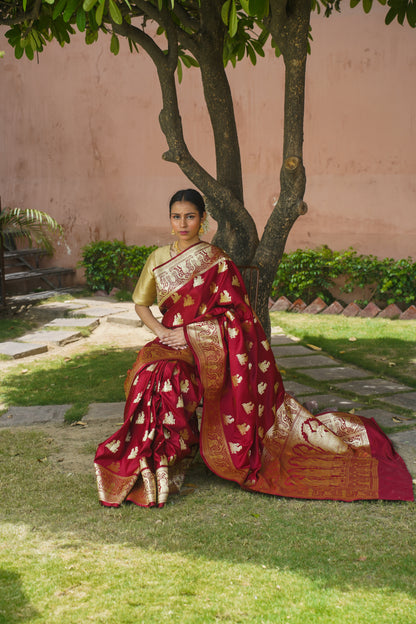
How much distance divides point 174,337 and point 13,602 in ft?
5.31

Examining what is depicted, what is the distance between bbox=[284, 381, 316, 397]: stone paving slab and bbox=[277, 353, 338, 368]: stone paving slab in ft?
1.86

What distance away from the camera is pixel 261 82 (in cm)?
858

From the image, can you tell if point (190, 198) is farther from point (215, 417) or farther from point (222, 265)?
point (215, 417)

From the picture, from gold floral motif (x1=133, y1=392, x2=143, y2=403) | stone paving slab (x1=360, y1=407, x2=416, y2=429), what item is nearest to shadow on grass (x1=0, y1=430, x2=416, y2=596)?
gold floral motif (x1=133, y1=392, x2=143, y2=403)

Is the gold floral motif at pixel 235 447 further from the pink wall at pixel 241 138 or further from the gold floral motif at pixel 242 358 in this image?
the pink wall at pixel 241 138

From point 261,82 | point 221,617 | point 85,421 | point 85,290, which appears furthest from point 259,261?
point 85,290

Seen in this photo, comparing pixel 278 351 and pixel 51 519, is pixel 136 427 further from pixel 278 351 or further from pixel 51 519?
pixel 278 351

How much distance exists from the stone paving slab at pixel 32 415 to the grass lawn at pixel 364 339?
8.77 ft

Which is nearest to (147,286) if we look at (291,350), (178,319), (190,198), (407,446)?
(178,319)

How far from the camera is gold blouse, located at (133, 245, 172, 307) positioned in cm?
367

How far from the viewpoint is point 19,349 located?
20.5 feet

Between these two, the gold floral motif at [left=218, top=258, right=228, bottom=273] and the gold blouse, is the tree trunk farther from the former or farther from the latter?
the gold blouse

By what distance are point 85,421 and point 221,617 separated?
7.65ft

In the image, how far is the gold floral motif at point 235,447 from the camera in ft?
10.8
